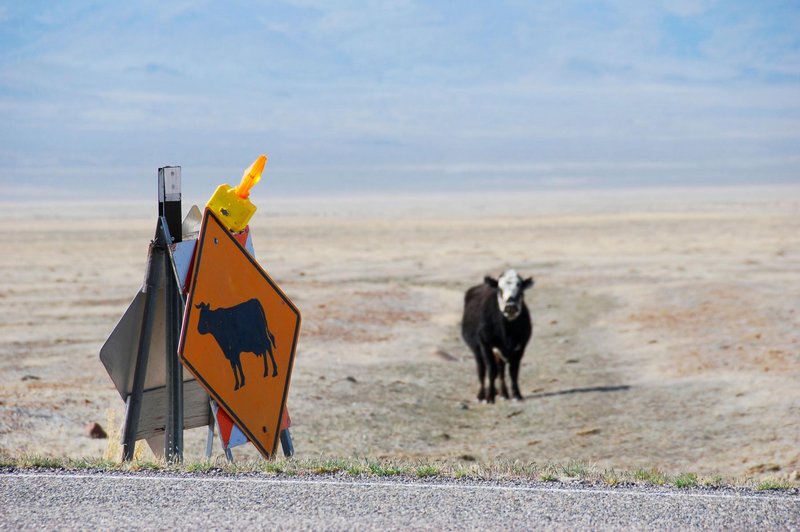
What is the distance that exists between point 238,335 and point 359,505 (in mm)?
1731

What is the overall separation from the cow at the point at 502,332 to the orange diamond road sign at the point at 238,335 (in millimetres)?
8240

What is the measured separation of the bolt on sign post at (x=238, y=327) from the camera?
742cm

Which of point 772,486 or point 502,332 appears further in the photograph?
point 502,332

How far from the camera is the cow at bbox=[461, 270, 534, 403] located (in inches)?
637

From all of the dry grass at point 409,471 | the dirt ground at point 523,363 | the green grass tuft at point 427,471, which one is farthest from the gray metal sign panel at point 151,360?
the green grass tuft at point 427,471

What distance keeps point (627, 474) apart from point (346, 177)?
168726 millimetres

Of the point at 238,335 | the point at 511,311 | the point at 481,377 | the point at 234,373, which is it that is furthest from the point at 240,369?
the point at 481,377

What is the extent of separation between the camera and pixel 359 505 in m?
6.32

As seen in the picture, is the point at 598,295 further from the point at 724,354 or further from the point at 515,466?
the point at 515,466

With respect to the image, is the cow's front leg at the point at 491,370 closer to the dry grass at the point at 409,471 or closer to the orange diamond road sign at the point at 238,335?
the orange diamond road sign at the point at 238,335

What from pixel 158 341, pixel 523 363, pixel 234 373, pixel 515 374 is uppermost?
pixel 158 341

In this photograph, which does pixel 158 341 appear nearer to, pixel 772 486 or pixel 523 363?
pixel 772 486

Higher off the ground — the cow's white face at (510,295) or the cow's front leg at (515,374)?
the cow's white face at (510,295)

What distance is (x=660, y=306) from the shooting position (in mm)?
24812
